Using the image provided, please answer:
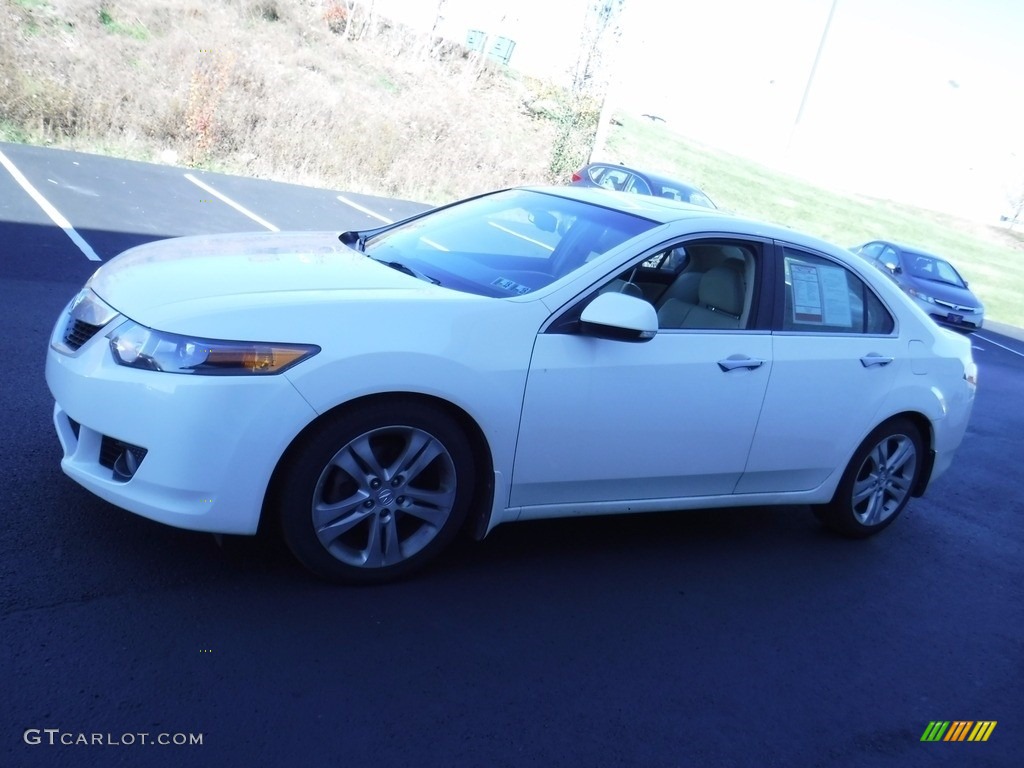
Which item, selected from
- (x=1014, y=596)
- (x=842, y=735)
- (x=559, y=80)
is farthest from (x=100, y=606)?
(x=559, y=80)

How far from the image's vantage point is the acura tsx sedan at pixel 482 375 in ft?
11.4

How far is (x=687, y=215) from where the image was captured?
4.74m

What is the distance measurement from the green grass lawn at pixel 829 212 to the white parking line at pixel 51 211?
81.7ft

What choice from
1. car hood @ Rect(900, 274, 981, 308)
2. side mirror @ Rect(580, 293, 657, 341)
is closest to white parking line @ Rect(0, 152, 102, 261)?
side mirror @ Rect(580, 293, 657, 341)

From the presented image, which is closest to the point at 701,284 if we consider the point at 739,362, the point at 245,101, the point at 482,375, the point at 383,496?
the point at 739,362

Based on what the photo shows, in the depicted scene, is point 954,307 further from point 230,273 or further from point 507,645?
point 230,273

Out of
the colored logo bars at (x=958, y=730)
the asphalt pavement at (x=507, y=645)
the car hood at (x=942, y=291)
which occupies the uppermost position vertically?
the colored logo bars at (x=958, y=730)

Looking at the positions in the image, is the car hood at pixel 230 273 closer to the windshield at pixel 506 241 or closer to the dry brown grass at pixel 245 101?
the windshield at pixel 506 241

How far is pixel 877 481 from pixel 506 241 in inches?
99.3

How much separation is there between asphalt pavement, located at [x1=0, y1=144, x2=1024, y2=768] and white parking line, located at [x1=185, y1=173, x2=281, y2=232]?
7.08m

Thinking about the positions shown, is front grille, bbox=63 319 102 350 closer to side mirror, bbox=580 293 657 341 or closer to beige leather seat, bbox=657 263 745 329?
side mirror, bbox=580 293 657 341

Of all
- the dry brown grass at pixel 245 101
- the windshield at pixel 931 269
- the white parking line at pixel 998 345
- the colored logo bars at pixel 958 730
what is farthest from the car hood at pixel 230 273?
the windshield at pixel 931 269

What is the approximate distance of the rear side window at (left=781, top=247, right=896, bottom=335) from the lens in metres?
4.90

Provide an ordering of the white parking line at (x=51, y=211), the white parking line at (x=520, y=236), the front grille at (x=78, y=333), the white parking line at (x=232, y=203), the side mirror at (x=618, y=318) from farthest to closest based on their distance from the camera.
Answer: the white parking line at (x=232, y=203) → the white parking line at (x=51, y=211) → the white parking line at (x=520, y=236) → the side mirror at (x=618, y=318) → the front grille at (x=78, y=333)
